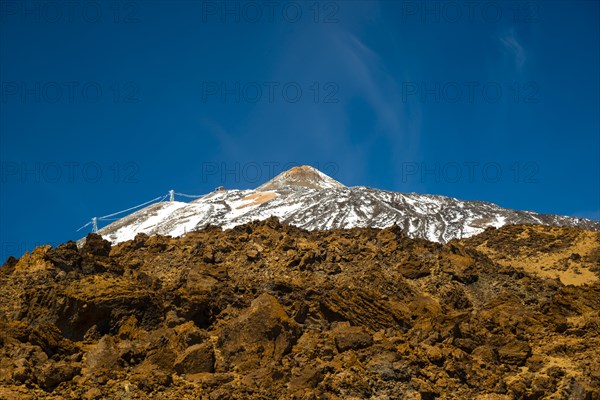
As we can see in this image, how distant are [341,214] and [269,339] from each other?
5913cm

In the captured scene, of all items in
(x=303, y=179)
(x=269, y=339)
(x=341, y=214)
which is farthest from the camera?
(x=303, y=179)

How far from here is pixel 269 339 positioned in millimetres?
12438

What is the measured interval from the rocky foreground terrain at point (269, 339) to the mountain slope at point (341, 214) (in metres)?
45.8

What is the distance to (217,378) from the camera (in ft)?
35.1

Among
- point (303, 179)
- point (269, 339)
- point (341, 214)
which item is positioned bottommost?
point (269, 339)

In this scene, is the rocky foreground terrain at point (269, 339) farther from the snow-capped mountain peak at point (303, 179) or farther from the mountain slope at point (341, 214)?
the snow-capped mountain peak at point (303, 179)

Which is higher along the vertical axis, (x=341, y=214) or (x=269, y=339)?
(x=341, y=214)

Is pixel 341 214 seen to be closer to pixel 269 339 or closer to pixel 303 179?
pixel 303 179

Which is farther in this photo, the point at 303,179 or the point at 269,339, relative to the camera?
the point at 303,179

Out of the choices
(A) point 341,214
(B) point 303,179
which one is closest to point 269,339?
(A) point 341,214

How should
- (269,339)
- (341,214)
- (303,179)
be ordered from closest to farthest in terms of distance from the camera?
1. (269,339)
2. (341,214)
3. (303,179)

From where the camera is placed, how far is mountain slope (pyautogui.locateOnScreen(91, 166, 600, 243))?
6762cm

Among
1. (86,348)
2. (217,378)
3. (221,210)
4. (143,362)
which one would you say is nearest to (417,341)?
(217,378)

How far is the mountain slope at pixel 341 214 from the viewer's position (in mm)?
67625
